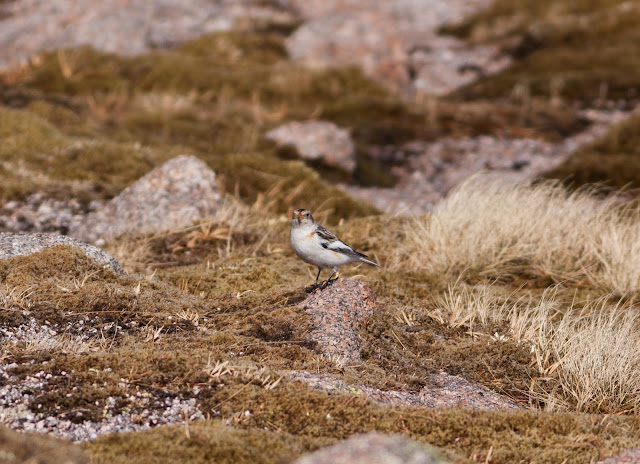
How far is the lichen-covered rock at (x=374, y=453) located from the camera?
12.1 ft

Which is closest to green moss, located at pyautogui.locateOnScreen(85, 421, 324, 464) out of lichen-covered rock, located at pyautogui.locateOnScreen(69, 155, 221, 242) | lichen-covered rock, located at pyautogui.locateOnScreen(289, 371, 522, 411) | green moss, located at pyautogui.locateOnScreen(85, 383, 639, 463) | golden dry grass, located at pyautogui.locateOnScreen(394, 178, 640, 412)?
green moss, located at pyautogui.locateOnScreen(85, 383, 639, 463)

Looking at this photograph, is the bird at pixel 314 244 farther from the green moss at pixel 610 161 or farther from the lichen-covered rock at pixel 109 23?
the lichen-covered rock at pixel 109 23

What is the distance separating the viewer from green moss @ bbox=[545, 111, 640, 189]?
59.6 feet

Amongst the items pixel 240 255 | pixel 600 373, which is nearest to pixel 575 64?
pixel 240 255

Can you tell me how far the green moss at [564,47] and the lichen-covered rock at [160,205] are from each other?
20.3 meters

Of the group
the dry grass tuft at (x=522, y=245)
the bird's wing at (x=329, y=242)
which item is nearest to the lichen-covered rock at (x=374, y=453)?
the bird's wing at (x=329, y=242)

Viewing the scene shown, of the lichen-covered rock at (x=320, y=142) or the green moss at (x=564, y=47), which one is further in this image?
the green moss at (x=564, y=47)

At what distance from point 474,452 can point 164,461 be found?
244cm

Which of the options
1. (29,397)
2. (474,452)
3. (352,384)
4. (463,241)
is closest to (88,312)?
(29,397)

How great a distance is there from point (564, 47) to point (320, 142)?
20684 millimetres

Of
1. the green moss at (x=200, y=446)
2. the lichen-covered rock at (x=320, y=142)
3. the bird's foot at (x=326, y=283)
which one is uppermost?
the green moss at (x=200, y=446)

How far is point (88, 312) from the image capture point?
779 centimetres

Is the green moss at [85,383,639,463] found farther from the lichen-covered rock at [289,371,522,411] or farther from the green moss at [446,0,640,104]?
the green moss at [446,0,640,104]

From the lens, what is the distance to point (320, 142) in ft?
72.1
